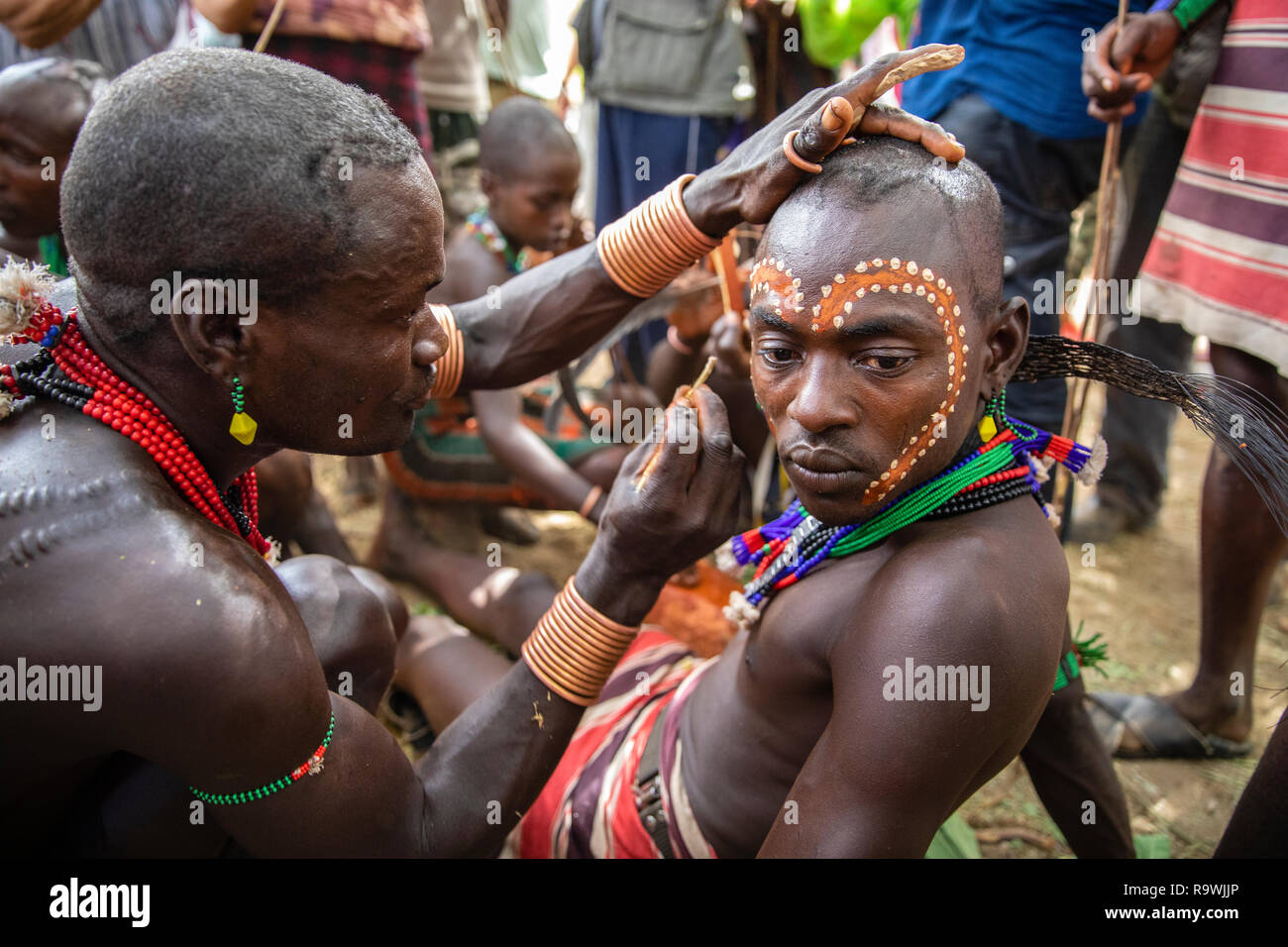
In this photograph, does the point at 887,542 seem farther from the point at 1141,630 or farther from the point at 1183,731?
the point at 1141,630

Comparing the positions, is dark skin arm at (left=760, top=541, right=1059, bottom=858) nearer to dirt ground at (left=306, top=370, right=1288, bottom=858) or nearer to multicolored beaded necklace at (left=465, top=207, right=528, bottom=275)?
dirt ground at (left=306, top=370, right=1288, bottom=858)

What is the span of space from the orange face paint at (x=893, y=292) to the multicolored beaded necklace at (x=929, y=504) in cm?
8

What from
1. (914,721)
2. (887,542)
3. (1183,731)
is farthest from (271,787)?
(1183,731)

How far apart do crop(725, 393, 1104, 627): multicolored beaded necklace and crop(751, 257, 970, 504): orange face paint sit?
0.27 ft

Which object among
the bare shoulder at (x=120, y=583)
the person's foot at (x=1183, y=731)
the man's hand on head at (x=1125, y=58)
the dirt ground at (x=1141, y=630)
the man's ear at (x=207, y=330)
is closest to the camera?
the bare shoulder at (x=120, y=583)

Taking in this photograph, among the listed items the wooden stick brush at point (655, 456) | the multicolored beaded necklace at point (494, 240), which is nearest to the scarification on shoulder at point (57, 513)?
the wooden stick brush at point (655, 456)

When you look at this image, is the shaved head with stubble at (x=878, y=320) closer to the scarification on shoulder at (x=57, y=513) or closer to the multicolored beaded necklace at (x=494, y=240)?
the scarification on shoulder at (x=57, y=513)

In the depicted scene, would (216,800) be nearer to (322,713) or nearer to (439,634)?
(322,713)

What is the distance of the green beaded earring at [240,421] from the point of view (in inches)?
68.1

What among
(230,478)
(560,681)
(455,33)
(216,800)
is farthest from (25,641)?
(455,33)

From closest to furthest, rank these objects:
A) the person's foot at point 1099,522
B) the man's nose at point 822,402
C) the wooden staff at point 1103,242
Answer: the man's nose at point 822,402 → the wooden staff at point 1103,242 → the person's foot at point 1099,522

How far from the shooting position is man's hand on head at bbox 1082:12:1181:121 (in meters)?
2.70

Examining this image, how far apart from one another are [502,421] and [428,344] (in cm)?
221

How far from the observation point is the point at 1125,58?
2.75 m
